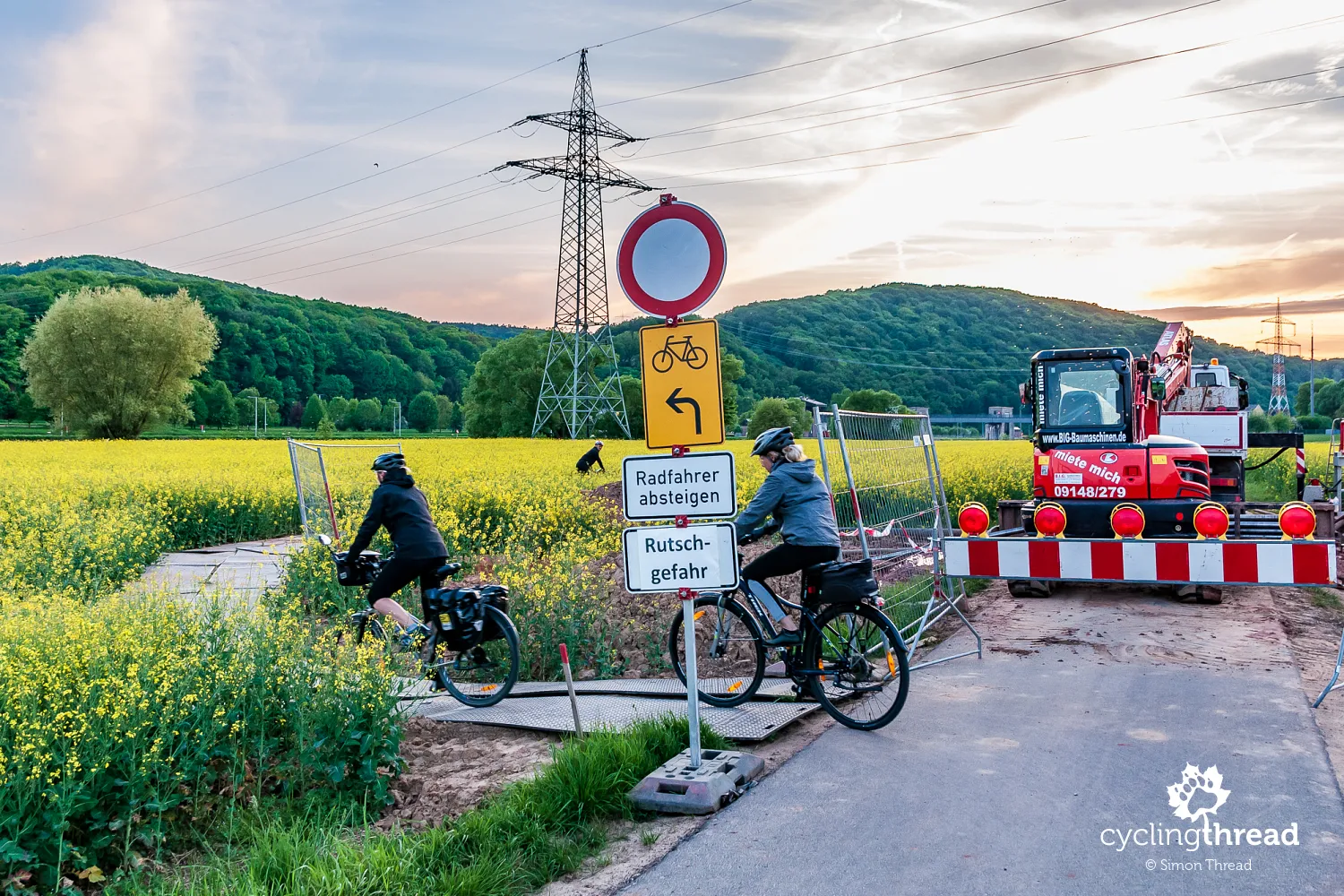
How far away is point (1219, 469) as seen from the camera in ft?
48.4

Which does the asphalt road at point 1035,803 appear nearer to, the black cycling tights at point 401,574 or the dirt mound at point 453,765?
the dirt mound at point 453,765

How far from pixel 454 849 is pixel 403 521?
11.8 feet

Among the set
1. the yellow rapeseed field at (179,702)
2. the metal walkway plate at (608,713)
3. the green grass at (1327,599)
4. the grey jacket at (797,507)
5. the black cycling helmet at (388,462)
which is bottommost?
the green grass at (1327,599)

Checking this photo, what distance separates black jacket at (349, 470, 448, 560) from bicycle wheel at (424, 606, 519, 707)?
2.08 ft

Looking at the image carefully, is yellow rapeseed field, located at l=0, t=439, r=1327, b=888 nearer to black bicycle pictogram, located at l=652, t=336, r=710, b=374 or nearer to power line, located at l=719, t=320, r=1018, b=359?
black bicycle pictogram, located at l=652, t=336, r=710, b=374

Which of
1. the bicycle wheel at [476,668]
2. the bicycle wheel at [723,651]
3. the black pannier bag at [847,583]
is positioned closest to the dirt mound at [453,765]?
the bicycle wheel at [476,668]

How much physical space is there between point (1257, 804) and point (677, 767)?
2833 millimetres

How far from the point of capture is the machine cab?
12797 millimetres

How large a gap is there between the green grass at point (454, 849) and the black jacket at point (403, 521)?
2577 mm

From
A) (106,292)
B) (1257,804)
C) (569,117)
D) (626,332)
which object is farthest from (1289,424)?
(106,292)

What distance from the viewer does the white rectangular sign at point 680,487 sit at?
5.44m

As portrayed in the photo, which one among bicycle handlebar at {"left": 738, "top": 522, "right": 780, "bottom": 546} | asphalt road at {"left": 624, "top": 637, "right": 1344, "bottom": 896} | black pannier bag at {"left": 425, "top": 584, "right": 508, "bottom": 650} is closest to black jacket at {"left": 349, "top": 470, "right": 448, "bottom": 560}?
black pannier bag at {"left": 425, "top": 584, "right": 508, "bottom": 650}

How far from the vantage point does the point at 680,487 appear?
18.0 feet

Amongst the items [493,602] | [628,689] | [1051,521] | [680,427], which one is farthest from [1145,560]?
[493,602]
